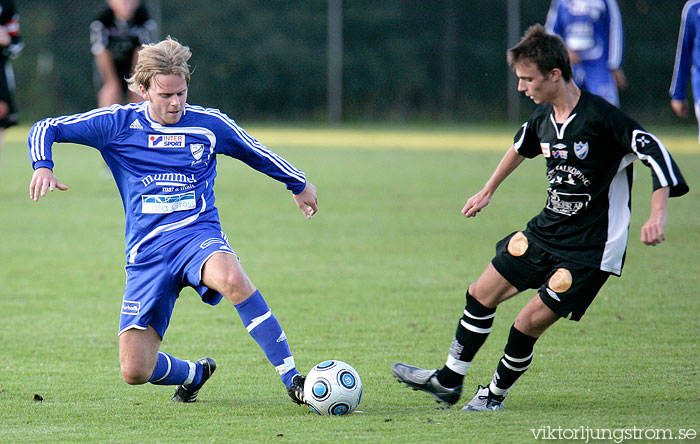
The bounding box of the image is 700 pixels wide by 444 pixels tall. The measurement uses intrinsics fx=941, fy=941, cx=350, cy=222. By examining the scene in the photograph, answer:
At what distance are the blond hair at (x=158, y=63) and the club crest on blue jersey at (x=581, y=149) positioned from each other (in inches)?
68.7

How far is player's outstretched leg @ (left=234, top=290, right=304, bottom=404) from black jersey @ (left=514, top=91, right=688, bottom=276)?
1214 mm

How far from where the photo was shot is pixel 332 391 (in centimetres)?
392

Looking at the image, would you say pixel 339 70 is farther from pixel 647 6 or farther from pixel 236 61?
pixel 647 6

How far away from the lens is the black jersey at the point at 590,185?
3977 millimetres

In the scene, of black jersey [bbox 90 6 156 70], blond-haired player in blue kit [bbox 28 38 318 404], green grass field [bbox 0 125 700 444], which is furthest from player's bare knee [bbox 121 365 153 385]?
black jersey [bbox 90 6 156 70]

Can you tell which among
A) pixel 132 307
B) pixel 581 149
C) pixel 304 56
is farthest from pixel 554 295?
pixel 304 56

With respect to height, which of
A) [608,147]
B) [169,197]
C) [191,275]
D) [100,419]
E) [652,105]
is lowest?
[652,105]

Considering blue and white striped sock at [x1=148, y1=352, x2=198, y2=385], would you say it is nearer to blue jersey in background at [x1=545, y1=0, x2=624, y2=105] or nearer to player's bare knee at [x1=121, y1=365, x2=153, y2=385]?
player's bare knee at [x1=121, y1=365, x2=153, y2=385]

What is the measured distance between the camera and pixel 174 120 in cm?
Result: 424

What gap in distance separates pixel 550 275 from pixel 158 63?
1.94 m

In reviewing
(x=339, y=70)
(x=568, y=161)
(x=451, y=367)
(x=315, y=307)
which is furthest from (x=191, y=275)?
(x=339, y=70)

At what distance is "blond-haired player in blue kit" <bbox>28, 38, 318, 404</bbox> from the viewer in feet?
13.3

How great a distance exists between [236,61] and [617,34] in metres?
13.6

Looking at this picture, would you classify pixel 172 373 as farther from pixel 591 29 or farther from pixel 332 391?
pixel 591 29
